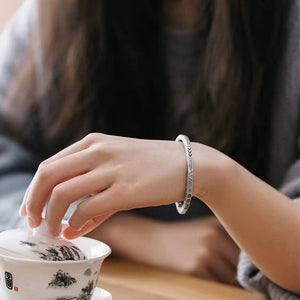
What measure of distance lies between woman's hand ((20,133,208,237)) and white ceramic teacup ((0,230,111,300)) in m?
0.05

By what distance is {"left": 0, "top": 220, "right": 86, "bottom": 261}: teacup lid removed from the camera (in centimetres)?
63

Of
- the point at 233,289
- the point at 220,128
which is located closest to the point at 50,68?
the point at 220,128

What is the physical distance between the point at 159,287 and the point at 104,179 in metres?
0.30

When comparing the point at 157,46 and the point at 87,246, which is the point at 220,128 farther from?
the point at 87,246

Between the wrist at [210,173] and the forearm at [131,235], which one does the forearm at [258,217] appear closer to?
the wrist at [210,173]

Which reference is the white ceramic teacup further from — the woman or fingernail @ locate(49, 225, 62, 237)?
the woman

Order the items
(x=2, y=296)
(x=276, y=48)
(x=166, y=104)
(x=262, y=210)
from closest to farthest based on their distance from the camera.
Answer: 1. (x=2, y=296)
2. (x=262, y=210)
3. (x=276, y=48)
4. (x=166, y=104)

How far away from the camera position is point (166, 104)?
4.52ft

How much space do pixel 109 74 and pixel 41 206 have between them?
2.33 ft

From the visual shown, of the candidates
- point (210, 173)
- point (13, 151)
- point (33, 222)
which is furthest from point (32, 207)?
point (13, 151)

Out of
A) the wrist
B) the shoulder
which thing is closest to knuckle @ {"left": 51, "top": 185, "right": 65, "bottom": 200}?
the wrist

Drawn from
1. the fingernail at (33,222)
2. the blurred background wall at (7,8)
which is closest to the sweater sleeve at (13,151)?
the fingernail at (33,222)

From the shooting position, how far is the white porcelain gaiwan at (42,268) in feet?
2.00

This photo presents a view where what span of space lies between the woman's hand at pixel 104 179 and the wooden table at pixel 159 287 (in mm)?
164
